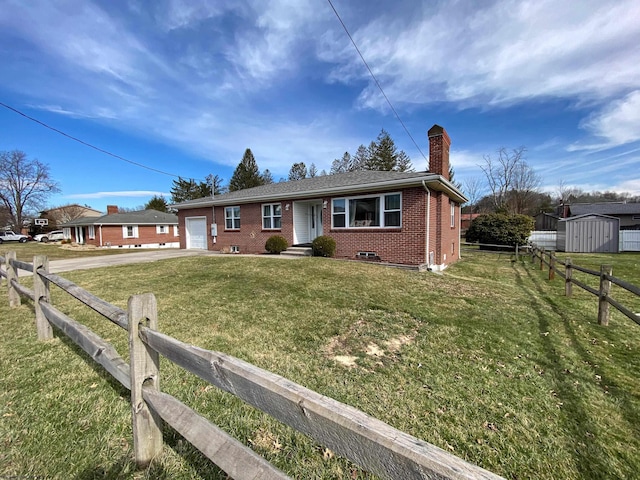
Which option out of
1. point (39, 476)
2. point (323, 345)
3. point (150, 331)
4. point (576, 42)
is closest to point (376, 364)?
point (323, 345)

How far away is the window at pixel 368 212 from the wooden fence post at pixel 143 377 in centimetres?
972

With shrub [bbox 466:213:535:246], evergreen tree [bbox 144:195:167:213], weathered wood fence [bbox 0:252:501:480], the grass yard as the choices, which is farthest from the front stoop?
evergreen tree [bbox 144:195:167:213]

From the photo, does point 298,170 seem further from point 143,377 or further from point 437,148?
point 143,377

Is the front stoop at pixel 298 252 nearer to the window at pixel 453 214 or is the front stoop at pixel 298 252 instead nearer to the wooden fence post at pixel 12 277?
the window at pixel 453 214

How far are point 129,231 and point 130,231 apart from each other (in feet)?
0.27

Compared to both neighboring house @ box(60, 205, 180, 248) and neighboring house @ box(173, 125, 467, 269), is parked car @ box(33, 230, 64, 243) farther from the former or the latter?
neighboring house @ box(173, 125, 467, 269)

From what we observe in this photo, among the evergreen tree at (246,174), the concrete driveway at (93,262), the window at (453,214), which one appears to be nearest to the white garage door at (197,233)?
the concrete driveway at (93,262)

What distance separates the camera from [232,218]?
1627 centimetres

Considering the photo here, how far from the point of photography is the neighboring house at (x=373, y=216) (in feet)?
33.7

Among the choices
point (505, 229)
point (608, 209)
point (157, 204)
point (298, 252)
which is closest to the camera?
point (298, 252)

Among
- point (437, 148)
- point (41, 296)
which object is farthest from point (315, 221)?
point (41, 296)

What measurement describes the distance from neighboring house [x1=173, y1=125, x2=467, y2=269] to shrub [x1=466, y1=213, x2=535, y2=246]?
593 centimetres

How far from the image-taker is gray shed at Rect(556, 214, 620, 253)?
19.1 metres

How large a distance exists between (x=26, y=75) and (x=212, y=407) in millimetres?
14971
